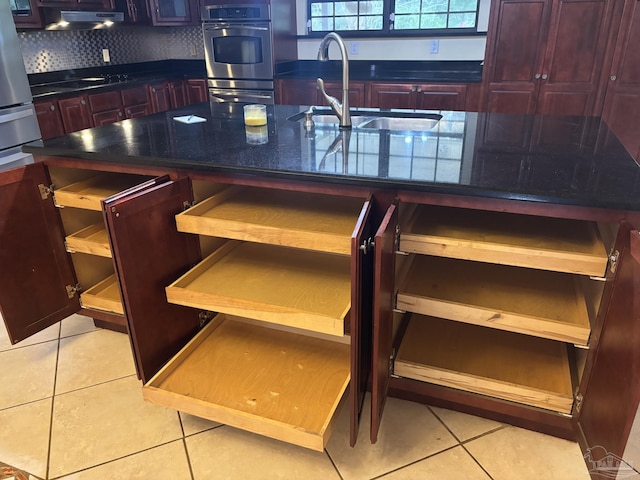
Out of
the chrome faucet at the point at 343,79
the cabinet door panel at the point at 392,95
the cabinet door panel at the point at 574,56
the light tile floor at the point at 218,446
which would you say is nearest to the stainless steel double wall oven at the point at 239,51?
the cabinet door panel at the point at 392,95

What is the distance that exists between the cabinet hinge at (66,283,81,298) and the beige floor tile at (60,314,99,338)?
9.4 inches

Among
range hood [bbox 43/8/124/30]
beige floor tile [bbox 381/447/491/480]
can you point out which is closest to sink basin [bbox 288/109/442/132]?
beige floor tile [bbox 381/447/491/480]

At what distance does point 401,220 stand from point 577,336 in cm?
60

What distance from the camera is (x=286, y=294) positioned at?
1546 millimetres

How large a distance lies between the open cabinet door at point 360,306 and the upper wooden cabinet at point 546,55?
3.17m

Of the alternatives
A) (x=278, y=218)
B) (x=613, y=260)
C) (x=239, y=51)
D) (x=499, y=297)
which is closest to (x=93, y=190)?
(x=278, y=218)

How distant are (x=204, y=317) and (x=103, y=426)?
19.8 inches

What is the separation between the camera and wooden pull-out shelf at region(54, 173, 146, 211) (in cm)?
180

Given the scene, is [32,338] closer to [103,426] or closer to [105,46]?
[103,426]

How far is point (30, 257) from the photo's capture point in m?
1.86

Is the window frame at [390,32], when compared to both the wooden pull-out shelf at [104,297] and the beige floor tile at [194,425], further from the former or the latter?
the beige floor tile at [194,425]

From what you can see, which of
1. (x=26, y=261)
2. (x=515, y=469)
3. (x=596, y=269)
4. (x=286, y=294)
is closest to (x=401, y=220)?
(x=286, y=294)

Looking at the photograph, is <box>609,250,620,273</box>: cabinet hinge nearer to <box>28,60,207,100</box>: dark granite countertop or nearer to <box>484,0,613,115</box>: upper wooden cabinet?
<box>484,0,613,115</box>: upper wooden cabinet

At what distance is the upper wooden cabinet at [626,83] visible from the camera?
3.45 meters
